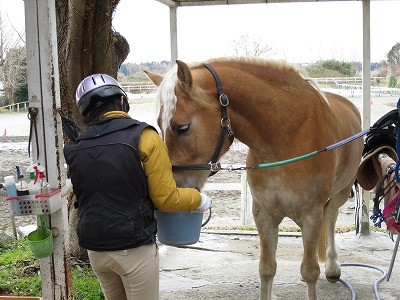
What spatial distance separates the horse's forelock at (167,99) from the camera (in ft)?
7.93

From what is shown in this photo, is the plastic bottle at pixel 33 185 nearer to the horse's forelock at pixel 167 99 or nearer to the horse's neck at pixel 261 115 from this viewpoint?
the horse's forelock at pixel 167 99

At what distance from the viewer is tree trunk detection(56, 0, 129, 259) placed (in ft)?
12.6

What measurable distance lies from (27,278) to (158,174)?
269cm

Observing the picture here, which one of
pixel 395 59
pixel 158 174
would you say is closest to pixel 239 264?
pixel 158 174

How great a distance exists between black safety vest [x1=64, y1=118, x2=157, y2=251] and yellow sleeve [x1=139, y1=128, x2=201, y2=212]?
34mm

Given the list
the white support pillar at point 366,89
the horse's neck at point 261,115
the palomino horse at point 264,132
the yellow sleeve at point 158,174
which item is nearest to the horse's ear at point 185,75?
the palomino horse at point 264,132

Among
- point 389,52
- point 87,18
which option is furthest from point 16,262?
point 389,52

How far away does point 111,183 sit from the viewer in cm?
202

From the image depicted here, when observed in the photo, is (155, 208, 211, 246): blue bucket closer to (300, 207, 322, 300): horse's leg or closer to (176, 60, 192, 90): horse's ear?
(176, 60, 192, 90): horse's ear

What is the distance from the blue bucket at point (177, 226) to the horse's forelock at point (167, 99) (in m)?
0.50

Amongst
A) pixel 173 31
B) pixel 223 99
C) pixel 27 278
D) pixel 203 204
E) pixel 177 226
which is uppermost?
pixel 173 31

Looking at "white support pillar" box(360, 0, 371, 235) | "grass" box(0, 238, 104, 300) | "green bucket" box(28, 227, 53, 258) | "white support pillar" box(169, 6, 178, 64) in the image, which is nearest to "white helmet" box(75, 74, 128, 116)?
"green bucket" box(28, 227, 53, 258)

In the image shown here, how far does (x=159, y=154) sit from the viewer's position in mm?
2080

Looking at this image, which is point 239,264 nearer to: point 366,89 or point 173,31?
point 366,89
